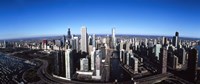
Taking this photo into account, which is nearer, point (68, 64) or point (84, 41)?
point (68, 64)

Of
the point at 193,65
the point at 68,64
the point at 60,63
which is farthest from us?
the point at 60,63

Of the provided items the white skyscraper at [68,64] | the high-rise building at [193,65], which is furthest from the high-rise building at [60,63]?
the high-rise building at [193,65]

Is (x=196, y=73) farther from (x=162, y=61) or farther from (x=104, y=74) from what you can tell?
(x=104, y=74)

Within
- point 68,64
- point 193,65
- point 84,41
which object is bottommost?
point 193,65

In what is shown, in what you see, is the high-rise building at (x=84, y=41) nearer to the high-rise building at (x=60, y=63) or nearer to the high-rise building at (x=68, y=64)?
the high-rise building at (x=60, y=63)

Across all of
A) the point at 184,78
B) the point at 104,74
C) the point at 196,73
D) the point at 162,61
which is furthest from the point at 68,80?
the point at 196,73

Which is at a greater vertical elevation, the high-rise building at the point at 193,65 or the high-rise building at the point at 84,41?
the high-rise building at the point at 84,41

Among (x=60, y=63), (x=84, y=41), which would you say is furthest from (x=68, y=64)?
(x=84, y=41)

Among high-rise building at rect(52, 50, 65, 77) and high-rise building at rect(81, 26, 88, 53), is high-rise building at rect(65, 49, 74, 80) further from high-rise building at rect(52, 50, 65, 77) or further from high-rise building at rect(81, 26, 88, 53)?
high-rise building at rect(81, 26, 88, 53)

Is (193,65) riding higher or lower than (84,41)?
lower

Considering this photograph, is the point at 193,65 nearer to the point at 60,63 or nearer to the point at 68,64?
the point at 68,64

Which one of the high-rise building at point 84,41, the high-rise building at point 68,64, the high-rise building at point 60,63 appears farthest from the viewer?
the high-rise building at point 84,41
